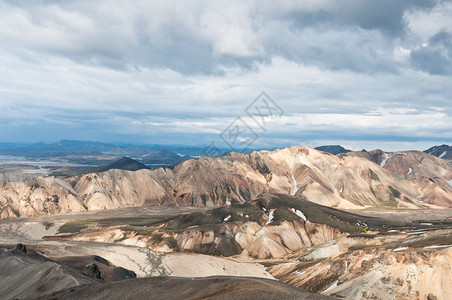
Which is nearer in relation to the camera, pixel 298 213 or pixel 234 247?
pixel 234 247

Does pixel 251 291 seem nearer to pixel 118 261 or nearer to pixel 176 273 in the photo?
pixel 176 273

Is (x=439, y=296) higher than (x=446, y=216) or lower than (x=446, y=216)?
higher

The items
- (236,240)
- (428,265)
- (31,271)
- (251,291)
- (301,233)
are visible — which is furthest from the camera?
(301,233)

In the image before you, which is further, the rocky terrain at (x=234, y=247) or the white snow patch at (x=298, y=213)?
the white snow patch at (x=298, y=213)

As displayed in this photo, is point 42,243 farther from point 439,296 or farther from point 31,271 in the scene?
point 439,296

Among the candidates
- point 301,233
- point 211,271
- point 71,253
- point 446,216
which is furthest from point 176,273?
point 446,216

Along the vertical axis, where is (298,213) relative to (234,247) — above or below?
above

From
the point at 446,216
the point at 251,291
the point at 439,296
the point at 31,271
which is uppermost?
the point at 251,291

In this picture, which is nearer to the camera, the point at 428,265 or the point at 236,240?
the point at 428,265

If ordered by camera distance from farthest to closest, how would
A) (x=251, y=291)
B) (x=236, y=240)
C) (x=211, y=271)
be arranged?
(x=236, y=240) < (x=211, y=271) < (x=251, y=291)

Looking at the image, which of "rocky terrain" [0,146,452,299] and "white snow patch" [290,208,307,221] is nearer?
"rocky terrain" [0,146,452,299]
